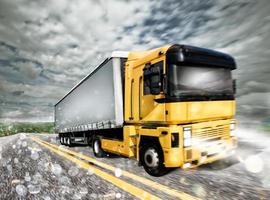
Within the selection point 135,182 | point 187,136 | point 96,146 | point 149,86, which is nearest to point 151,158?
point 135,182

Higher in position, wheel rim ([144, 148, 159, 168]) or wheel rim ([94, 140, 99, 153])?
wheel rim ([144, 148, 159, 168])

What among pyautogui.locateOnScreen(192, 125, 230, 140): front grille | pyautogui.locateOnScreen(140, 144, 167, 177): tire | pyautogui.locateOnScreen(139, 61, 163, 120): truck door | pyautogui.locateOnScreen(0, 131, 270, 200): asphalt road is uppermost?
A: pyautogui.locateOnScreen(139, 61, 163, 120): truck door

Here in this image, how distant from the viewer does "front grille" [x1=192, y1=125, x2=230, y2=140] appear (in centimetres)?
529

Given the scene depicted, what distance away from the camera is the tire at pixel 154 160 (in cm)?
534

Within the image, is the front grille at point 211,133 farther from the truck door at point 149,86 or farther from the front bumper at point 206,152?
the truck door at point 149,86

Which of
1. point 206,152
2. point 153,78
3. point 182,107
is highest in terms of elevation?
point 153,78

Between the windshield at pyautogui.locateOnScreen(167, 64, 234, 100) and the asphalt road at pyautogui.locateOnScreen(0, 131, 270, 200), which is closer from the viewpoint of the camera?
the asphalt road at pyautogui.locateOnScreen(0, 131, 270, 200)

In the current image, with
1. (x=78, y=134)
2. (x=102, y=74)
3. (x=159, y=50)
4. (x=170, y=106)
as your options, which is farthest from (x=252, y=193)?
(x=78, y=134)

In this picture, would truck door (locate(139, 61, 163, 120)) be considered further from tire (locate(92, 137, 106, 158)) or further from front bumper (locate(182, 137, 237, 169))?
tire (locate(92, 137, 106, 158))

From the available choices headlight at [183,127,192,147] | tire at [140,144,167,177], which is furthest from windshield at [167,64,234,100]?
tire at [140,144,167,177]

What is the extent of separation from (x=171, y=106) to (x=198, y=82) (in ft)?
3.14

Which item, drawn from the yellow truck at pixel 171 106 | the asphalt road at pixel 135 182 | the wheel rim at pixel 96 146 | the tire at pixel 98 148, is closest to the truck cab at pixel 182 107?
the yellow truck at pixel 171 106

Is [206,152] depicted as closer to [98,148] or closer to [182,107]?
[182,107]

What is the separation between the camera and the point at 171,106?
507 cm
